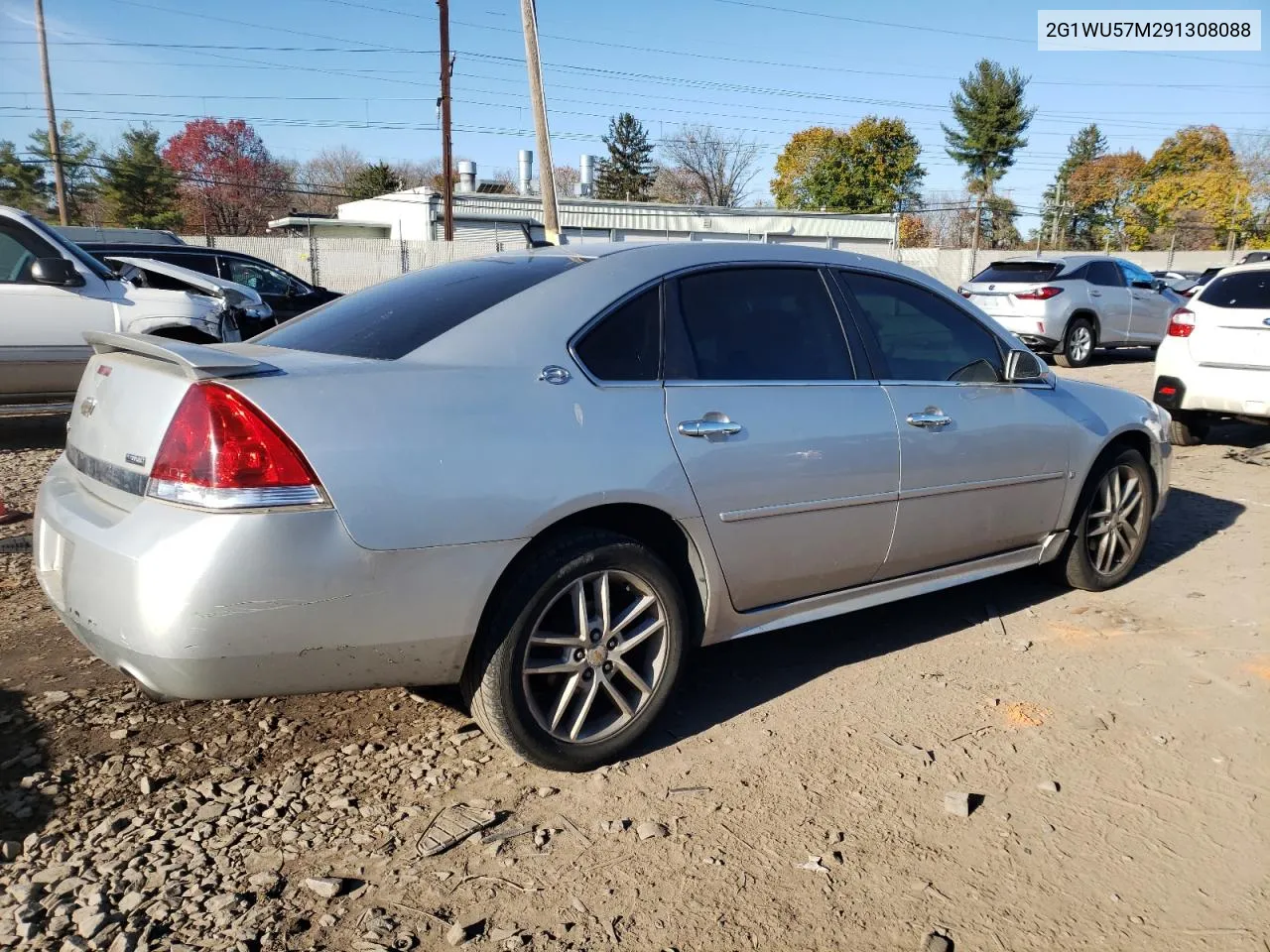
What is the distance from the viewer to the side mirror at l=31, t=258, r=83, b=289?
7.60 metres

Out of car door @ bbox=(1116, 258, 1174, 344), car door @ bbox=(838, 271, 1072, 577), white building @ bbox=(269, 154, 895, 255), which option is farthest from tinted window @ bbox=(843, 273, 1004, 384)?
white building @ bbox=(269, 154, 895, 255)

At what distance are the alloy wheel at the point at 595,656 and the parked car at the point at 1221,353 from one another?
6946 millimetres

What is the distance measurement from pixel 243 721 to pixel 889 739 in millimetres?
2199

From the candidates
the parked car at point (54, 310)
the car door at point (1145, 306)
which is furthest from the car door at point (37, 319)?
the car door at point (1145, 306)

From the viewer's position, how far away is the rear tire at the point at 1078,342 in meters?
14.5

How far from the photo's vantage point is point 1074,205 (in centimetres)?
6631

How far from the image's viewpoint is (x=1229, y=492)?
7.00 m

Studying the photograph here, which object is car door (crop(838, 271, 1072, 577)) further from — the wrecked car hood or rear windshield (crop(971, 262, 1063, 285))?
rear windshield (crop(971, 262, 1063, 285))

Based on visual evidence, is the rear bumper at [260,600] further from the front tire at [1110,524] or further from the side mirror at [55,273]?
the side mirror at [55,273]

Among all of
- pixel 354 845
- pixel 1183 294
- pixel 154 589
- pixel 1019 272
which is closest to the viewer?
pixel 154 589

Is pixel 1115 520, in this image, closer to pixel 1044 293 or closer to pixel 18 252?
pixel 18 252

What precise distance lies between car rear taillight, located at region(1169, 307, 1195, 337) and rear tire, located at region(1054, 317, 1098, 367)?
608 centimetres

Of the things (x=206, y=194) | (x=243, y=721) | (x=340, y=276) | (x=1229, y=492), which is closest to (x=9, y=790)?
(x=243, y=721)

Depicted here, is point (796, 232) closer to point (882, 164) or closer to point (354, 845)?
point (882, 164)
